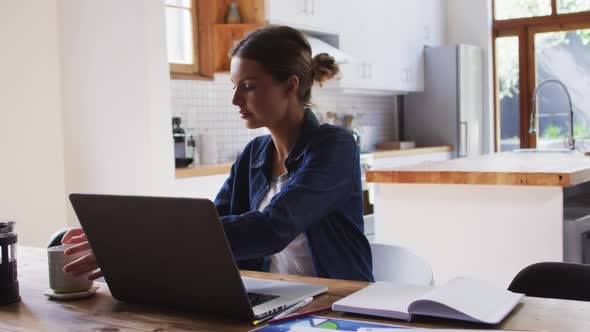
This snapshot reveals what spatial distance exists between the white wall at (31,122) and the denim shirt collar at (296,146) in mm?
1798

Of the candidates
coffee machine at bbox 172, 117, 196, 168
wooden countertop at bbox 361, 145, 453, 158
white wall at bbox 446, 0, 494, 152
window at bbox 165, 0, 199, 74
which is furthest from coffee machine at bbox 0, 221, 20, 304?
white wall at bbox 446, 0, 494, 152

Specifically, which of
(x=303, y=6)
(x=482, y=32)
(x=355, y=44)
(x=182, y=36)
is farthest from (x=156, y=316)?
(x=482, y=32)

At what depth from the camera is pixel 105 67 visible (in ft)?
11.0

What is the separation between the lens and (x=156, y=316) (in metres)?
1.18

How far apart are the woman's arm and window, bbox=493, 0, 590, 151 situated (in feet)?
16.4

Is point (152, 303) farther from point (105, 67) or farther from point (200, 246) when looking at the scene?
point (105, 67)

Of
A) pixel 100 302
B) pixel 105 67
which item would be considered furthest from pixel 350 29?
pixel 100 302

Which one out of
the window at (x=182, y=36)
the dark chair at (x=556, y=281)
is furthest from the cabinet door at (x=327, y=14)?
the dark chair at (x=556, y=281)

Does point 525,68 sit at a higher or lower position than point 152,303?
higher

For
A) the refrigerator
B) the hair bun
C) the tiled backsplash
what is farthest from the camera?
the refrigerator

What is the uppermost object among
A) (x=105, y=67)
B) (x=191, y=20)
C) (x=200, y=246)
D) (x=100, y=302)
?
(x=191, y=20)

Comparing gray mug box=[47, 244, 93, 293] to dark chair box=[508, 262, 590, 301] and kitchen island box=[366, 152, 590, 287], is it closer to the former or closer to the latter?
dark chair box=[508, 262, 590, 301]

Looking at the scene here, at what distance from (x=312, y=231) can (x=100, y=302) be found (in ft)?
1.74

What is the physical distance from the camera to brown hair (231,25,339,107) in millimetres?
1672
